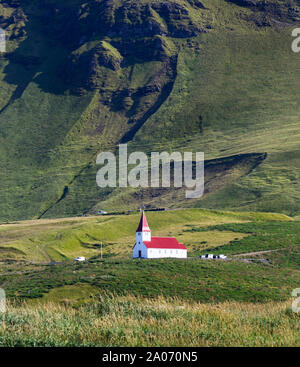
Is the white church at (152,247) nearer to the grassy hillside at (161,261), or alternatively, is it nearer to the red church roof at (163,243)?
the red church roof at (163,243)

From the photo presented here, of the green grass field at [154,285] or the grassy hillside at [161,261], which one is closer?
the green grass field at [154,285]

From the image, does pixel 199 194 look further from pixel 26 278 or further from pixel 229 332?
pixel 229 332

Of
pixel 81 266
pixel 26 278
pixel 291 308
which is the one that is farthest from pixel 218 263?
pixel 291 308

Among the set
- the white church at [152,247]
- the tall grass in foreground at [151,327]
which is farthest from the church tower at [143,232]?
the tall grass in foreground at [151,327]

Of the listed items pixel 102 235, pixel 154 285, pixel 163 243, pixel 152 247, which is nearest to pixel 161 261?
pixel 152 247

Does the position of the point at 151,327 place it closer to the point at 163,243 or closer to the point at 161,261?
the point at 161,261

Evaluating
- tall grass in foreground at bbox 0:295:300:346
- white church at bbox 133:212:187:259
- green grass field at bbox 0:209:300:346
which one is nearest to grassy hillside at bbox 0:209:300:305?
green grass field at bbox 0:209:300:346
